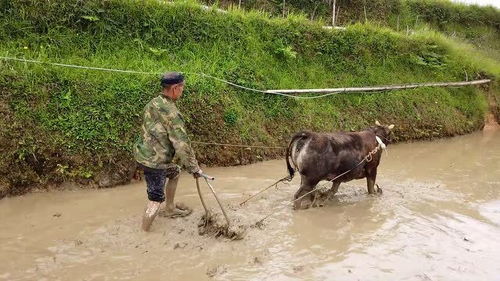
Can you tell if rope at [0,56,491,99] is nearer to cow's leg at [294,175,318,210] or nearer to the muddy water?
the muddy water

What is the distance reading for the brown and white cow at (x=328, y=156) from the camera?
6914 mm

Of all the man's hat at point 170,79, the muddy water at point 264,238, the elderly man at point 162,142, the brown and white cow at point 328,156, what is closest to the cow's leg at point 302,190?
the brown and white cow at point 328,156

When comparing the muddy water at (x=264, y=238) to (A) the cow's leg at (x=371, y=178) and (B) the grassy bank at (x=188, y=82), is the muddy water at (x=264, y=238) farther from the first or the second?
(B) the grassy bank at (x=188, y=82)

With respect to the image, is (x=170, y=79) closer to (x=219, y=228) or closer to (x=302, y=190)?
(x=219, y=228)

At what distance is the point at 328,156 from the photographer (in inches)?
276

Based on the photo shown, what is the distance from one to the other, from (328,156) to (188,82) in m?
3.42

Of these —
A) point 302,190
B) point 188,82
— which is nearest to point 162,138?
point 302,190

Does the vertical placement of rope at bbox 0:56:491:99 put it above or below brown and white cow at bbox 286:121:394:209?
above

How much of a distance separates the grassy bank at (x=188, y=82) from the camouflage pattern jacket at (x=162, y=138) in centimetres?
207

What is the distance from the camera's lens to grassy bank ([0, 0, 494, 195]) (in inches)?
294

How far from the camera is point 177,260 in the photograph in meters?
5.39

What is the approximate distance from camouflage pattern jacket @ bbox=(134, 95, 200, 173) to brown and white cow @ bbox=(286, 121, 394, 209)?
1754 millimetres

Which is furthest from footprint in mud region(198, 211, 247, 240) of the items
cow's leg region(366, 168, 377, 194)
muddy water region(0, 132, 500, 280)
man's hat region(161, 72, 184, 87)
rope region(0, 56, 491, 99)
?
rope region(0, 56, 491, 99)

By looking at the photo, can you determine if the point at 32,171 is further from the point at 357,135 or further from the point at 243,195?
the point at 357,135
